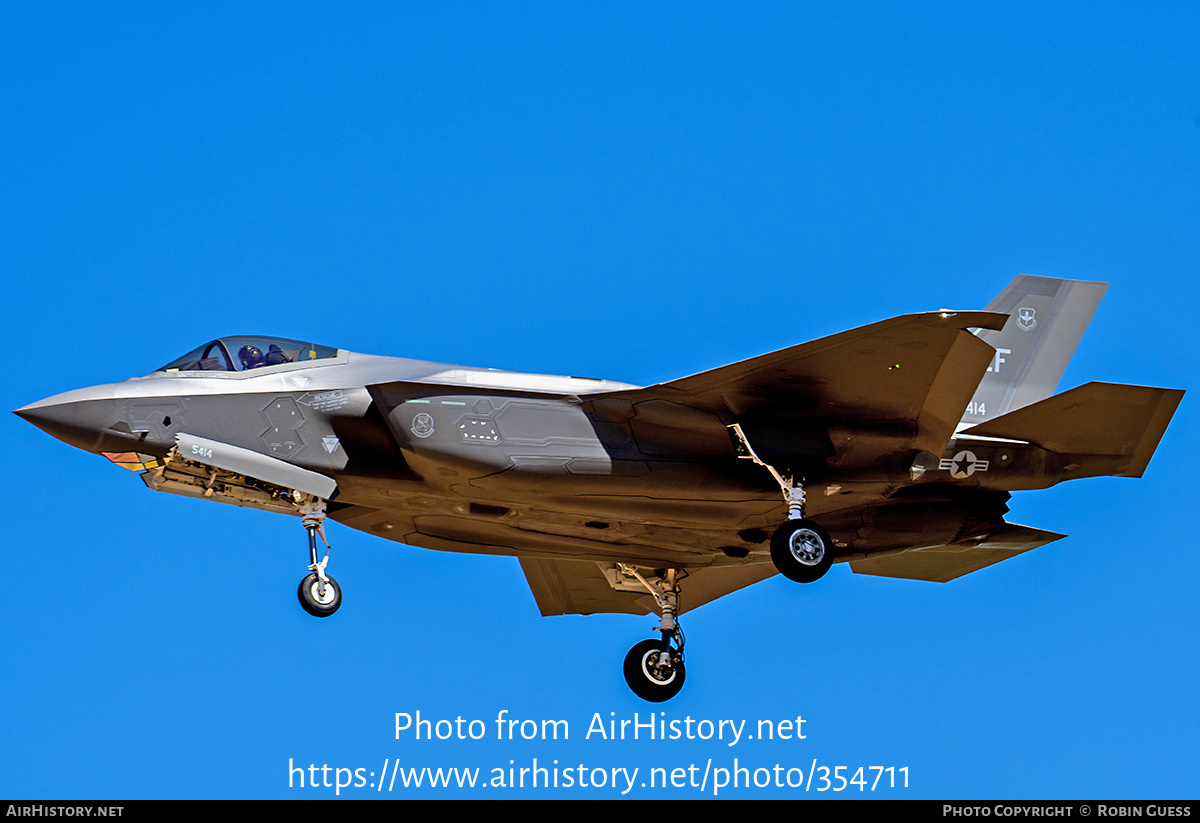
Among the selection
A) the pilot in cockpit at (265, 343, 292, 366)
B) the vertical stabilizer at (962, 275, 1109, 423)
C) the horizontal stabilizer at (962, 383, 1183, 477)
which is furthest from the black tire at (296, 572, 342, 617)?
the vertical stabilizer at (962, 275, 1109, 423)

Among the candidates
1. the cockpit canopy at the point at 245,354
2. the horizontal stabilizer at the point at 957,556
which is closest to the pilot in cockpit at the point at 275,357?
the cockpit canopy at the point at 245,354

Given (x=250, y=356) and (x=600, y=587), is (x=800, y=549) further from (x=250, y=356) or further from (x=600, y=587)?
(x=250, y=356)

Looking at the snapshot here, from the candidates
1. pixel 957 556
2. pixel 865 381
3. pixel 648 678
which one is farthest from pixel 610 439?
pixel 957 556

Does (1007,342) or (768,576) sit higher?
(1007,342)

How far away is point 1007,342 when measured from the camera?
2203 centimetres

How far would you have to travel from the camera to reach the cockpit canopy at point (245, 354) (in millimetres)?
19000

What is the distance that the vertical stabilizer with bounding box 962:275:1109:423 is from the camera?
2178 cm

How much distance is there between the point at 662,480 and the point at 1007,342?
6.41m

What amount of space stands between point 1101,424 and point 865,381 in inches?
133

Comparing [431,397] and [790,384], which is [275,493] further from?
[790,384]

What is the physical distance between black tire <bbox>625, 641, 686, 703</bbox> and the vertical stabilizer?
621 centimetres
